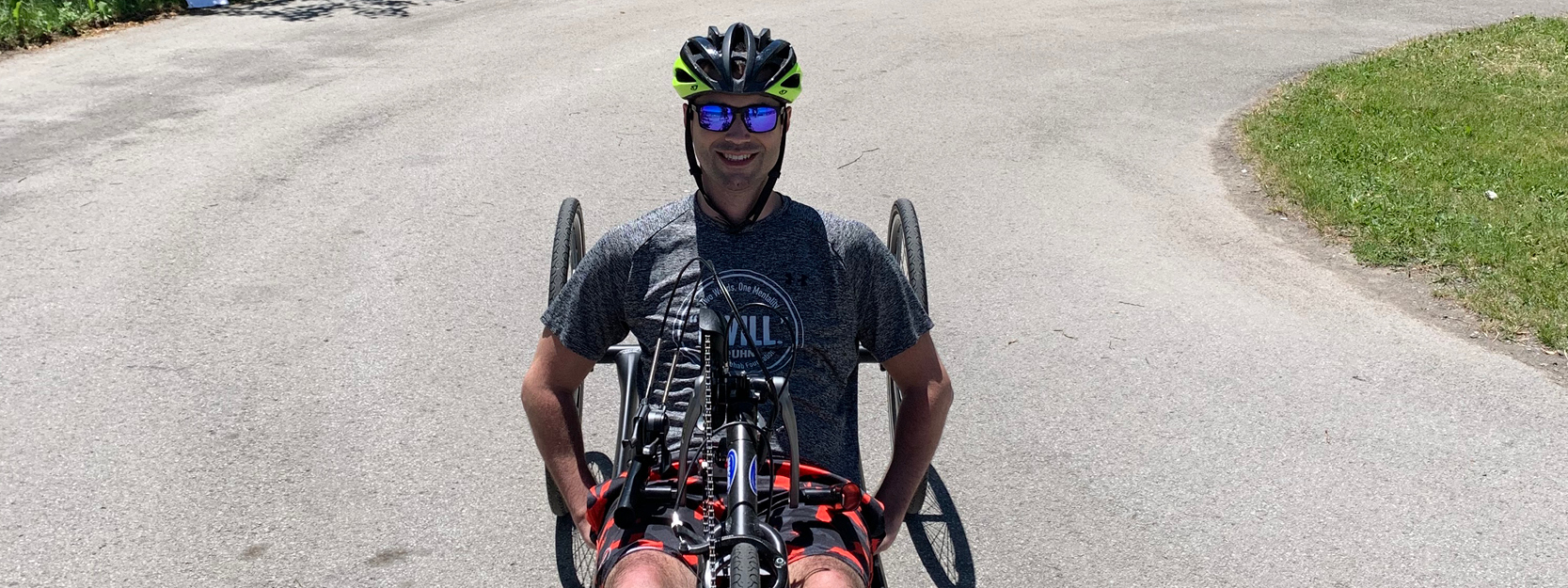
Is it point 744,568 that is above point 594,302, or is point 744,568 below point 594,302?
below

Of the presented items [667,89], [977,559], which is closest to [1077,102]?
[667,89]

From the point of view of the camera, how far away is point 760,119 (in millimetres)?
3383

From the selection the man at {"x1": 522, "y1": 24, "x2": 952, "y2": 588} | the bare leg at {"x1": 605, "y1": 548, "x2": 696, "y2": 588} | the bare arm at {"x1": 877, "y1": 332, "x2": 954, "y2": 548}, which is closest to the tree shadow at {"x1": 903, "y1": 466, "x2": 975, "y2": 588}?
the bare arm at {"x1": 877, "y1": 332, "x2": 954, "y2": 548}

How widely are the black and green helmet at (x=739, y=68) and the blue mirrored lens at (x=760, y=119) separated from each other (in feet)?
0.15

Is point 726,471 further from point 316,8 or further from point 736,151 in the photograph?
point 316,8

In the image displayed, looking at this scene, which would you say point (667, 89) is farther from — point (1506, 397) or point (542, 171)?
point (1506, 397)

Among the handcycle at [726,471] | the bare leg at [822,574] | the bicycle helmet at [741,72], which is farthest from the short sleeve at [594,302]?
the bare leg at [822,574]

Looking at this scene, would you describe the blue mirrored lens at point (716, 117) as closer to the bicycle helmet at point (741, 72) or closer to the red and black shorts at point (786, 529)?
the bicycle helmet at point (741, 72)

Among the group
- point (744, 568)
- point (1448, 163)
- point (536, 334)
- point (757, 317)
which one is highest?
point (757, 317)

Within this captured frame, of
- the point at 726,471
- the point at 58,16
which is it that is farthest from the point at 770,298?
the point at 58,16

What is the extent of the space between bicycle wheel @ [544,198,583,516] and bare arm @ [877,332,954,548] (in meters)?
1.09

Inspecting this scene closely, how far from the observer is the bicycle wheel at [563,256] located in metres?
Answer: 4.46

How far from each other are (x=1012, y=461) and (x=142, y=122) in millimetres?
7113

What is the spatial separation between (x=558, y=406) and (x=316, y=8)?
1217cm
